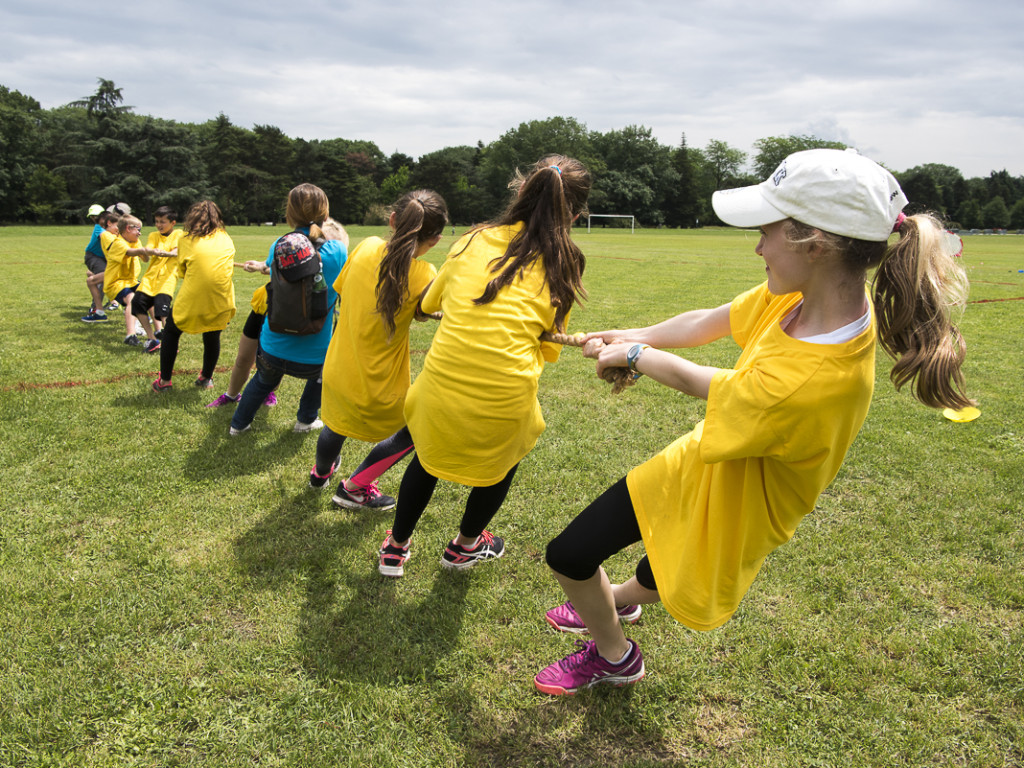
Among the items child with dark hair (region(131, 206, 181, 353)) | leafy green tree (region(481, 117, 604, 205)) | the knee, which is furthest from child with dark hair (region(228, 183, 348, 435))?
leafy green tree (region(481, 117, 604, 205))

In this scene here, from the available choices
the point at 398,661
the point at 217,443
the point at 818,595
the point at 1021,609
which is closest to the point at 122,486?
the point at 217,443

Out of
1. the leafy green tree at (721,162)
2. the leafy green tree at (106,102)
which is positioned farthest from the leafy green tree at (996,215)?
the leafy green tree at (106,102)

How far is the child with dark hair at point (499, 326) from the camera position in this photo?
269 centimetres

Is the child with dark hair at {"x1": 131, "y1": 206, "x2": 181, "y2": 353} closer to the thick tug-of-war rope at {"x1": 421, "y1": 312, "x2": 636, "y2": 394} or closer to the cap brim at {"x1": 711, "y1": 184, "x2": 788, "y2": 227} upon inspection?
the thick tug-of-war rope at {"x1": 421, "y1": 312, "x2": 636, "y2": 394}

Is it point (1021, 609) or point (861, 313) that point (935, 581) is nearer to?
point (1021, 609)

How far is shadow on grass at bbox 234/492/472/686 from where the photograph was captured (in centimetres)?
301

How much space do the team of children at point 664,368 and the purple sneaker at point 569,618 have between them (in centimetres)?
1

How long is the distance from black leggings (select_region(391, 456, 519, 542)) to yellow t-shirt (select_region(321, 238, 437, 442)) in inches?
20.3

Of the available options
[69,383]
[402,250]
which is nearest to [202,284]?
[69,383]

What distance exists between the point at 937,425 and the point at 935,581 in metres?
3.10

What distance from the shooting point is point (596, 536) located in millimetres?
2428

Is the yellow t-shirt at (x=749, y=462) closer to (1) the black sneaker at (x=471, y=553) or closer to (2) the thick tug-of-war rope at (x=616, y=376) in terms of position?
(2) the thick tug-of-war rope at (x=616, y=376)

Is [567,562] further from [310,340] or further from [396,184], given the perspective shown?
[396,184]

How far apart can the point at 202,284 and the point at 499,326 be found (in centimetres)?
453
